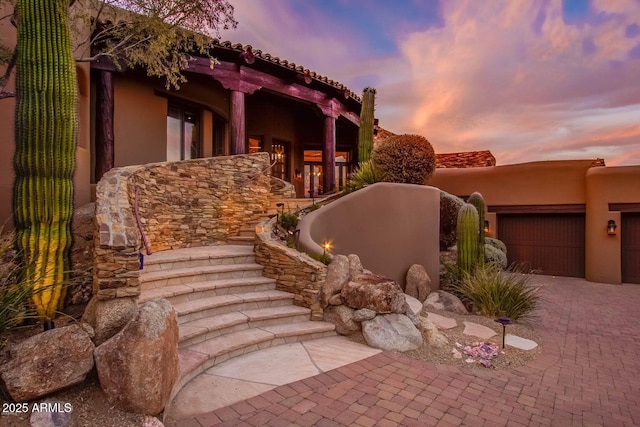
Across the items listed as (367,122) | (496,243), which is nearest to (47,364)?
(367,122)

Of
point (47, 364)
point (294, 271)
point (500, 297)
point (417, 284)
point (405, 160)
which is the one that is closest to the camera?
point (47, 364)

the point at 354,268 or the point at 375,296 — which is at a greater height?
the point at 354,268

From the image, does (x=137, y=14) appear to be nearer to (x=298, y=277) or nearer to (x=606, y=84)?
(x=298, y=277)

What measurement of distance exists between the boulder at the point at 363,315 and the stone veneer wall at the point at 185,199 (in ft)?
9.18

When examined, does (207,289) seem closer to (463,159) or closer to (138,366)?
(138,366)

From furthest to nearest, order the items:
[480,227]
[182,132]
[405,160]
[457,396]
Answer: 1. [182,132]
2. [480,227]
3. [405,160]
4. [457,396]

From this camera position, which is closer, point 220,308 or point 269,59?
point 220,308

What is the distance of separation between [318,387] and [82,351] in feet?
6.47

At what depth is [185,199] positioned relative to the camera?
23.1 ft

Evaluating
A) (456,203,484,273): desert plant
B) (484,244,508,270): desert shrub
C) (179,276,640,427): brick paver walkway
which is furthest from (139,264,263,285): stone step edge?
(484,244,508,270): desert shrub

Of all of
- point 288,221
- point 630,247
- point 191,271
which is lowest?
point 630,247

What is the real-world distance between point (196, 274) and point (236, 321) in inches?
43.6

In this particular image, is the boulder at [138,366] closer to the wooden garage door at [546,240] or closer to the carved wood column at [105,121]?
the carved wood column at [105,121]

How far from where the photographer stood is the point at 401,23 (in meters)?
10.5
